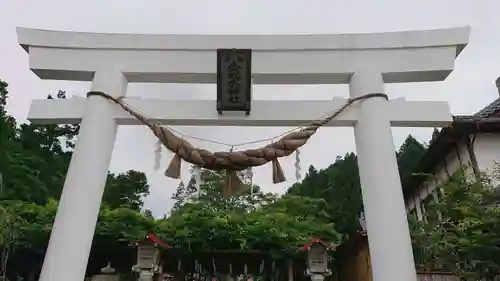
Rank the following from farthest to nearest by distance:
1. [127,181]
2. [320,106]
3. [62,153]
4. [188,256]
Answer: [127,181]
[62,153]
[188,256]
[320,106]

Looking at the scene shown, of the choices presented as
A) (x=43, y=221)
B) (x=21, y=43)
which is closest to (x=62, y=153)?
(x=43, y=221)

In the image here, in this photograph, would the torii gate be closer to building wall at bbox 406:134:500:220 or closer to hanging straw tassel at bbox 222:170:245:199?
hanging straw tassel at bbox 222:170:245:199

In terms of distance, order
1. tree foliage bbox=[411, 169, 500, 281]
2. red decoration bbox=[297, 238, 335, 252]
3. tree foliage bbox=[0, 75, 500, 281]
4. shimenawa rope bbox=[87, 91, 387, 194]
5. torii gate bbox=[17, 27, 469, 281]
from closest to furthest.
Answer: shimenawa rope bbox=[87, 91, 387, 194] → torii gate bbox=[17, 27, 469, 281] → tree foliage bbox=[411, 169, 500, 281] → tree foliage bbox=[0, 75, 500, 281] → red decoration bbox=[297, 238, 335, 252]

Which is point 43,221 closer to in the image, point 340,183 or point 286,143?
point 286,143

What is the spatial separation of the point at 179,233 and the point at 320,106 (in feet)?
20.1

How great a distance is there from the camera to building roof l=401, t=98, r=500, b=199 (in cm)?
1028

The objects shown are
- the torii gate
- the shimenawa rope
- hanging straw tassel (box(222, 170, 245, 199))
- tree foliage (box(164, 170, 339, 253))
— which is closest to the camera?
the shimenawa rope

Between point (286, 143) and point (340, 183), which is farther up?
point (340, 183)

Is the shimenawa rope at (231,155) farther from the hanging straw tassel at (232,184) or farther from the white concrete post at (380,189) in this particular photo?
the white concrete post at (380,189)

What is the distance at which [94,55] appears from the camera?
5.11 meters

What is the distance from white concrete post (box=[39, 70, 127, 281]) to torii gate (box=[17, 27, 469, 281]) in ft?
0.04

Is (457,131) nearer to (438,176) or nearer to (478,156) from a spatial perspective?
(478,156)

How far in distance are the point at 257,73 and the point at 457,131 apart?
23.6ft

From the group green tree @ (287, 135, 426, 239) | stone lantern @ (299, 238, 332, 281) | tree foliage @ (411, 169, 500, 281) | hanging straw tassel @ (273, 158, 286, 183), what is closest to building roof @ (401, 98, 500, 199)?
stone lantern @ (299, 238, 332, 281)
